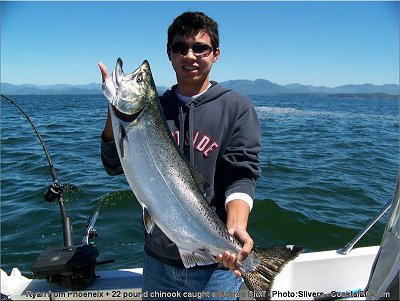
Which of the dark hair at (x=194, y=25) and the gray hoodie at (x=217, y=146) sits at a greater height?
the dark hair at (x=194, y=25)

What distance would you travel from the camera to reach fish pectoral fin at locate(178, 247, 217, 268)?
2770mm

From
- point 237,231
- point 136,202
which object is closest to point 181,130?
point 237,231

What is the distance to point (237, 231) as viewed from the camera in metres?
2.83

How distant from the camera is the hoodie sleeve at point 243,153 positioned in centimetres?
301

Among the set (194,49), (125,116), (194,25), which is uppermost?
(194,25)

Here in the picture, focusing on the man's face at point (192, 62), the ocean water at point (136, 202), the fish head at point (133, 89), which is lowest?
the ocean water at point (136, 202)

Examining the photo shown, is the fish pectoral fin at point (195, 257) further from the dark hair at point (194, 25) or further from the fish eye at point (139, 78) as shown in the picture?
the dark hair at point (194, 25)

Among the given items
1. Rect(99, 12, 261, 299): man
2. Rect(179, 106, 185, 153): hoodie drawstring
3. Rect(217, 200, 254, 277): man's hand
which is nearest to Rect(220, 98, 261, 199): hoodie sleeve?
Rect(99, 12, 261, 299): man

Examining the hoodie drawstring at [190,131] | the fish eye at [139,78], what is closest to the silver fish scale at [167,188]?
the fish eye at [139,78]

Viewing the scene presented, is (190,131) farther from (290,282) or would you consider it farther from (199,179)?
(290,282)

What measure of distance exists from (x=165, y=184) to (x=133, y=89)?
0.76m

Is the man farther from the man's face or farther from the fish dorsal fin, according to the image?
the fish dorsal fin

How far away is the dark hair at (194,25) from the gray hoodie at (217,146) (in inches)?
20.5

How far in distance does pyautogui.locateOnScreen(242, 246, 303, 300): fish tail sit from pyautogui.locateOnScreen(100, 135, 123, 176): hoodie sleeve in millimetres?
1348
